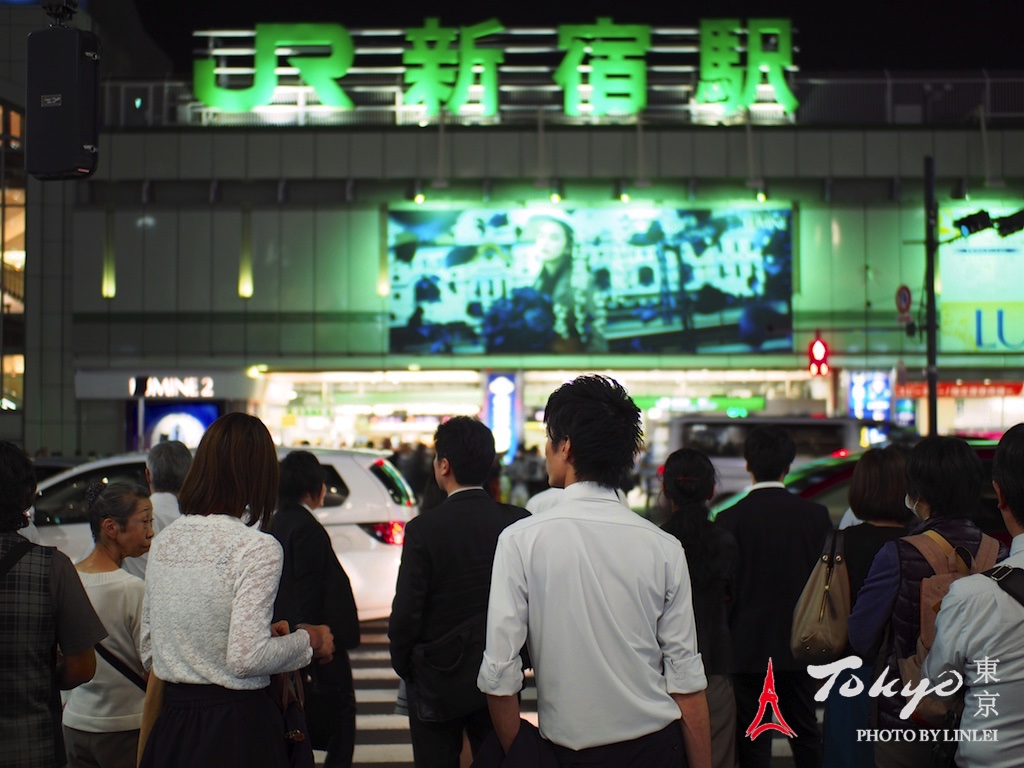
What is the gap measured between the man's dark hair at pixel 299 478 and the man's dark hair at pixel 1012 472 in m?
3.60

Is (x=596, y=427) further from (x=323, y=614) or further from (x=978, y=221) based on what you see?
(x=978, y=221)

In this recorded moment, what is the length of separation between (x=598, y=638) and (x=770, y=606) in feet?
10.1

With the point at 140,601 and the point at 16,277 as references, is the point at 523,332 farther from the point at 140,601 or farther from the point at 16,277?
the point at 140,601

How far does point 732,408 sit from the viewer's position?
31203 mm

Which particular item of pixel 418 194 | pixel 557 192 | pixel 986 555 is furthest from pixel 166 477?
pixel 557 192

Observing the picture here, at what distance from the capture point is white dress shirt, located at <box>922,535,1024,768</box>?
3.36 metres

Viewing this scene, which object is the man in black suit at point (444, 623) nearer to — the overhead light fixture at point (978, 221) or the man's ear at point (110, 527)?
the man's ear at point (110, 527)

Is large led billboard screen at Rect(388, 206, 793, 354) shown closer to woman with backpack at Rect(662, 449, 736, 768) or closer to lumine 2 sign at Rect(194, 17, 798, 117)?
lumine 2 sign at Rect(194, 17, 798, 117)

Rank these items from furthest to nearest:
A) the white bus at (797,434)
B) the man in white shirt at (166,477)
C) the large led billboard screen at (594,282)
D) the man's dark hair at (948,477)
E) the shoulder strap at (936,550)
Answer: the large led billboard screen at (594,282), the white bus at (797,434), the man in white shirt at (166,477), the man's dark hair at (948,477), the shoulder strap at (936,550)

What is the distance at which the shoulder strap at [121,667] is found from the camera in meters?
4.59

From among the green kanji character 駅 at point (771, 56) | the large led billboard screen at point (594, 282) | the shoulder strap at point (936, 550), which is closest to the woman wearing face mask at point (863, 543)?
the shoulder strap at point (936, 550)

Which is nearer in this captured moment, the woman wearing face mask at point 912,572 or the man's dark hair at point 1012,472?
the man's dark hair at point 1012,472

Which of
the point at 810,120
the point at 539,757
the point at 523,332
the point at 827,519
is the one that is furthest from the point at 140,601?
the point at 810,120

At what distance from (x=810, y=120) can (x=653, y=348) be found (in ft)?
26.4
